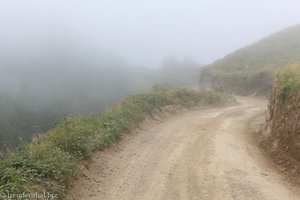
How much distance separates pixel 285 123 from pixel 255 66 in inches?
1509

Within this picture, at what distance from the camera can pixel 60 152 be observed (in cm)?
1227

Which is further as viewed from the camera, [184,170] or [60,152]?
[184,170]

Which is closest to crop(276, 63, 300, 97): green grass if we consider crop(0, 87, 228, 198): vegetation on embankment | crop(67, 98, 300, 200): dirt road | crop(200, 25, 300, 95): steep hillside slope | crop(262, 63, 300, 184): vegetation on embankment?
crop(262, 63, 300, 184): vegetation on embankment

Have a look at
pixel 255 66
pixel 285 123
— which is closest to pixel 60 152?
pixel 285 123

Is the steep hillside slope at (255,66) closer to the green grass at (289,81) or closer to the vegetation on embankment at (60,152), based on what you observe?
the green grass at (289,81)

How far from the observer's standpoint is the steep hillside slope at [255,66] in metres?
46.0

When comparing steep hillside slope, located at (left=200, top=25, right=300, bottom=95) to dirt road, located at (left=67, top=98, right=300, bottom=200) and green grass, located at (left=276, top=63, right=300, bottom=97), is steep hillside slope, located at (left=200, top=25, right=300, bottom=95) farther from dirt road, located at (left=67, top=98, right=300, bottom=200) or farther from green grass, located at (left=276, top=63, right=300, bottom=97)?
dirt road, located at (left=67, top=98, right=300, bottom=200)

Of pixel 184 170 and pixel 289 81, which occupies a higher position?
pixel 289 81

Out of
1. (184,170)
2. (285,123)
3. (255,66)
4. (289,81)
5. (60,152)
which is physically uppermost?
(289,81)

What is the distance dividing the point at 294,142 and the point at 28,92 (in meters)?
66.1

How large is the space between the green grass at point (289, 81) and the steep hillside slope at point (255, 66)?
25009 millimetres

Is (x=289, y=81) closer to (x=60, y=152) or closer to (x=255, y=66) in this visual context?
(x=60, y=152)

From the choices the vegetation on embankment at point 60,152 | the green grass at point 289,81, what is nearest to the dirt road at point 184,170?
the vegetation on embankment at point 60,152

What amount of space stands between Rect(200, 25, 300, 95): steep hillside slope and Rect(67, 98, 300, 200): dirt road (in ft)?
87.9
